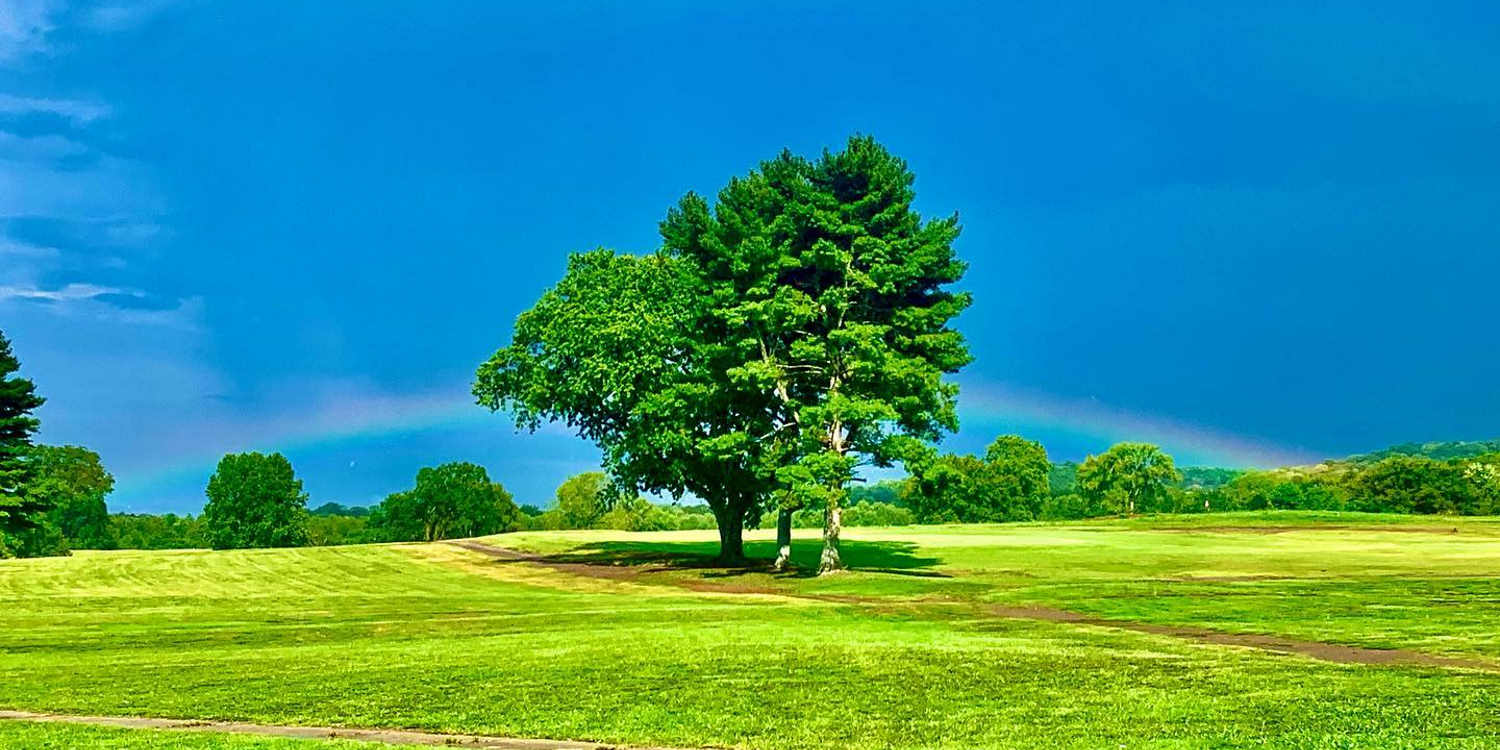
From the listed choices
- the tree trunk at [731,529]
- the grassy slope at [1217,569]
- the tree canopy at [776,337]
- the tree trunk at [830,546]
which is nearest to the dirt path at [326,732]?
the grassy slope at [1217,569]

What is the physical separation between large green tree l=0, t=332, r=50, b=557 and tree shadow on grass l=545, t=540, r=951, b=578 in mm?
34535

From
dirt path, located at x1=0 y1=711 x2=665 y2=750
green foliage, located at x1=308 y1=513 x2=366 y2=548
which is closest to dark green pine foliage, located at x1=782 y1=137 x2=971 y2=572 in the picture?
dirt path, located at x1=0 y1=711 x2=665 y2=750

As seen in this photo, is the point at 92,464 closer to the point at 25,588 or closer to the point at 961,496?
the point at 25,588

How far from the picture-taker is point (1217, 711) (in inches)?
538

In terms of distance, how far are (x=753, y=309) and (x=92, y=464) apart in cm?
9610

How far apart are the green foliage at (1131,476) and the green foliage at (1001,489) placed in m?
9.00

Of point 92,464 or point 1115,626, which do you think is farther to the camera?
point 92,464

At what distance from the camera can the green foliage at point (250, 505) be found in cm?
11612

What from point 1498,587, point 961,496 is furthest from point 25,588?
point 961,496

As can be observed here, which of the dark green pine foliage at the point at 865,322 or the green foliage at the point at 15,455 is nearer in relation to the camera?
the dark green pine foliage at the point at 865,322

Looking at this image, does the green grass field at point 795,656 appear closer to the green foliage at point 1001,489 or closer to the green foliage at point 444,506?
the green foliage at point 444,506

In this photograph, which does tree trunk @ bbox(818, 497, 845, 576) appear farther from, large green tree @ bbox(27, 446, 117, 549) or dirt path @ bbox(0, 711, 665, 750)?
large green tree @ bbox(27, 446, 117, 549)

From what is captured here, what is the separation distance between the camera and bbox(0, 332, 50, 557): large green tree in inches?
2608

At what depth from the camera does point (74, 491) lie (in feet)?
333
